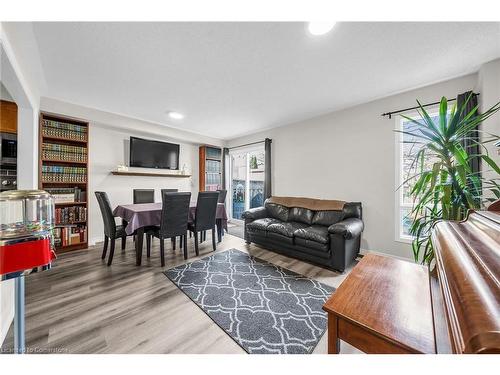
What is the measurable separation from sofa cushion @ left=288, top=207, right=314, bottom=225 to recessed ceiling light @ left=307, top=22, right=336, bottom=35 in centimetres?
260

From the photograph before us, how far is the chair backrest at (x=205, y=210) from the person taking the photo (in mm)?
3082

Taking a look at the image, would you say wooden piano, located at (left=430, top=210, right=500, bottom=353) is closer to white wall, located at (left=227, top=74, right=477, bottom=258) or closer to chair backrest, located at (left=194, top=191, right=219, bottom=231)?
white wall, located at (left=227, top=74, right=477, bottom=258)

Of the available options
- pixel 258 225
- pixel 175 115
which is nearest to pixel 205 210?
pixel 258 225

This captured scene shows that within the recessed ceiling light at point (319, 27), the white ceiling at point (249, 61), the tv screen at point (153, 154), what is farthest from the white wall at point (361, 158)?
the tv screen at point (153, 154)

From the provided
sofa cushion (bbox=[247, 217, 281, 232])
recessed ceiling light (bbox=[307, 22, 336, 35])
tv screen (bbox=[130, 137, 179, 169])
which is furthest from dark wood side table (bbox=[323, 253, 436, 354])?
tv screen (bbox=[130, 137, 179, 169])

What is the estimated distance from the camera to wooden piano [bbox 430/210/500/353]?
32cm

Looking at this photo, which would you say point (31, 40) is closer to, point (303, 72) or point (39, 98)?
point (39, 98)

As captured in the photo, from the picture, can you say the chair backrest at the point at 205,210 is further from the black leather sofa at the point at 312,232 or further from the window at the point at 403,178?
the window at the point at 403,178

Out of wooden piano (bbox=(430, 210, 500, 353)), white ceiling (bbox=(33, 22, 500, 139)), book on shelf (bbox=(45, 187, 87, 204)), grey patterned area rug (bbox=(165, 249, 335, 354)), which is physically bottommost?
grey patterned area rug (bbox=(165, 249, 335, 354))

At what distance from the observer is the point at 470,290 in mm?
429

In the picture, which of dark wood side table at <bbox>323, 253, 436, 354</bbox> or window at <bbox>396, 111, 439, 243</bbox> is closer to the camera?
dark wood side table at <bbox>323, 253, 436, 354</bbox>

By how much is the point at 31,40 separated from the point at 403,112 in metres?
4.34

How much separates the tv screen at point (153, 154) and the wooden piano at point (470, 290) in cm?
472

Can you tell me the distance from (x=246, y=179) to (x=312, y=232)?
10.2 ft
